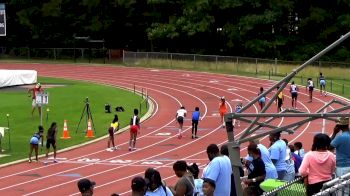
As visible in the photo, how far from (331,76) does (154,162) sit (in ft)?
112

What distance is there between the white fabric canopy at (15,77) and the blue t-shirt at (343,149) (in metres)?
44.1

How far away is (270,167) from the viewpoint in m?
11.8

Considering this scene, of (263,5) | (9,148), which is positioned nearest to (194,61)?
(263,5)

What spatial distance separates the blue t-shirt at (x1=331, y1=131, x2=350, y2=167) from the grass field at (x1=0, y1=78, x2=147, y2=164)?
734 inches

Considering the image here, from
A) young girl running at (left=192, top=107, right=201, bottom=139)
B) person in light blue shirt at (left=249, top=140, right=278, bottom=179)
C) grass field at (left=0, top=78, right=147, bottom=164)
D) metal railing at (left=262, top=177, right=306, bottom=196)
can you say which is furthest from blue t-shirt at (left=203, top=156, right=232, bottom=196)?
young girl running at (left=192, top=107, right=201, bottom=139)

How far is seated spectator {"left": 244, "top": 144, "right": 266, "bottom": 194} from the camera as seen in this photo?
1110 centimetres

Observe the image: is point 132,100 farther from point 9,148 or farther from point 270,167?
point 270,167

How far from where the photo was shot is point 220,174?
10.5m

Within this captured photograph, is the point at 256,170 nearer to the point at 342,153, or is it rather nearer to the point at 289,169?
the point at 342,153

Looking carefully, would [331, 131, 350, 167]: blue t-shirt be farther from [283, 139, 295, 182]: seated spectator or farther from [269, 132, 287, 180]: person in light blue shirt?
[283, 139, 295, 182]: seated spectator

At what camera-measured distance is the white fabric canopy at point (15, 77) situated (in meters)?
52.7

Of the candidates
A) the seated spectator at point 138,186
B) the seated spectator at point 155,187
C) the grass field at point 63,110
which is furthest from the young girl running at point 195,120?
the seated spectator at point 138,186

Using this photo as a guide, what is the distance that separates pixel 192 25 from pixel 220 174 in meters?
61.9

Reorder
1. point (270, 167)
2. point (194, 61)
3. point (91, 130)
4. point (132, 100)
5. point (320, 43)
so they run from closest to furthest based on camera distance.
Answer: point (270, 167) → point (91, 130) → point (132, 100) → point (194, 61) → point (320, 43)
